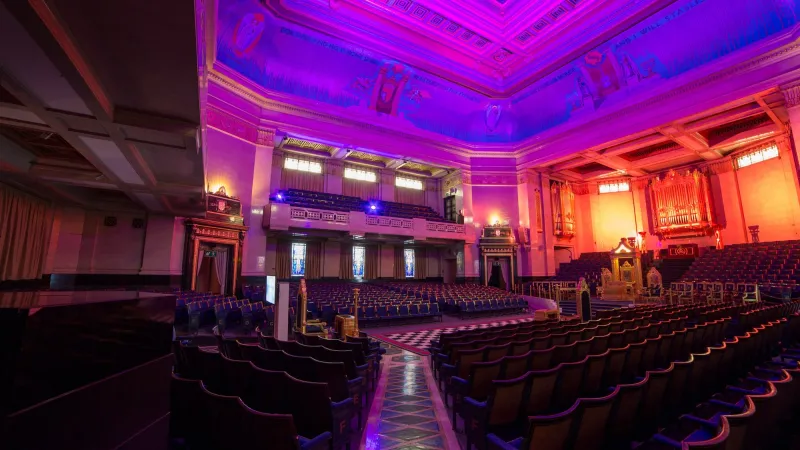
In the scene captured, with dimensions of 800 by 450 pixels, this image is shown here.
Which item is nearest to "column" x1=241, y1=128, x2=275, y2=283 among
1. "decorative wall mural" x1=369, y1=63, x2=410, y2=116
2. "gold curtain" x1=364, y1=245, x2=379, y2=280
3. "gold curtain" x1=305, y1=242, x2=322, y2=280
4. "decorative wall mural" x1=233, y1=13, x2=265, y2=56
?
"decorative wall mural" x1=233, y1=13, x2=265, y2=56

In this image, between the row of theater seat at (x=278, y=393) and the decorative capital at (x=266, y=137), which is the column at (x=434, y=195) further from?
the row of theater seat at (x=278, y=393)

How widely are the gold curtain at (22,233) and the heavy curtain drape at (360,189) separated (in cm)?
1257

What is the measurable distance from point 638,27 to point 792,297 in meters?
11.2

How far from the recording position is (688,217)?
18.5 metres

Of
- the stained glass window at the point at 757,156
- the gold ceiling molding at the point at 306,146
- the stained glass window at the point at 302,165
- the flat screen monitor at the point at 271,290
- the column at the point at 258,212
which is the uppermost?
the gold ceiling molding at the point at 306,146

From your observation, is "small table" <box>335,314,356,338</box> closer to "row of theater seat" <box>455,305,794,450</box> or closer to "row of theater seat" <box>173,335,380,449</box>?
"row of theater seat" <box>173,335,380,449</box>

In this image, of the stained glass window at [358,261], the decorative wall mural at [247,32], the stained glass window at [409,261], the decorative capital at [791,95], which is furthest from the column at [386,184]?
the decorative capital at [791,95]

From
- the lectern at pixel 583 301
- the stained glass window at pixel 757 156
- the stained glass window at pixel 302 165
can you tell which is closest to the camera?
the lectern at pixel 583 301

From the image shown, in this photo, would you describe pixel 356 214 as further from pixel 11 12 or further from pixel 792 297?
pixel 792 297

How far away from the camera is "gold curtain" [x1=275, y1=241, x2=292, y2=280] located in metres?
16.9

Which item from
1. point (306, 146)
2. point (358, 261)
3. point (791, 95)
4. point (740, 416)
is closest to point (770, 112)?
point (791, 95)

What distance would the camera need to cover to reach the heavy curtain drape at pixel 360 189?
20.1 m

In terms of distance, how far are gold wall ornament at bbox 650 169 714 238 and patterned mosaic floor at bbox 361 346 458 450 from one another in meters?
20.0

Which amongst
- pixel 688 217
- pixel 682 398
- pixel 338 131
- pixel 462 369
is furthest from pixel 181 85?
pixel 688 217
